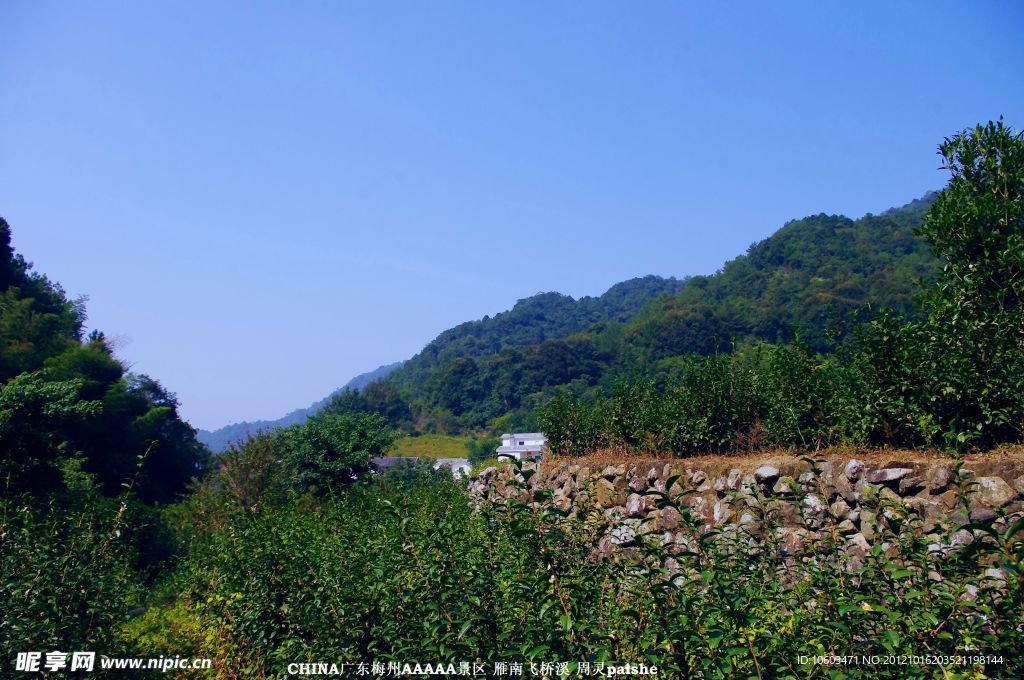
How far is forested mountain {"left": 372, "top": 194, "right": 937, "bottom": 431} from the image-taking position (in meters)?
54.0

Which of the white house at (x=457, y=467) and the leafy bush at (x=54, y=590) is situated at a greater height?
the leafy bush at (x=54, y=590)

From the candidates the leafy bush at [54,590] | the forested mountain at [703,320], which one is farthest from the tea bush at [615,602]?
the forested mountain at [703,320]

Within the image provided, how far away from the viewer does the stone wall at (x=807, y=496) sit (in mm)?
4027

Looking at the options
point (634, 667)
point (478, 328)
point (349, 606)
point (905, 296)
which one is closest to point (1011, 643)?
point (634, 667)

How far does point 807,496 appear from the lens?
284 inches

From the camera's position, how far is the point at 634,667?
3.09 meters

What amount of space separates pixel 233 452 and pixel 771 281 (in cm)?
6050

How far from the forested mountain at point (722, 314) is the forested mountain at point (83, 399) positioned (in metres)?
26.5

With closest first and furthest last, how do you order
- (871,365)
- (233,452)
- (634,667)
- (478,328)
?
(634,667) → (871,365) → (233,452) → (478,328)

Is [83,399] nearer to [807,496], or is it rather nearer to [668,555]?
[807,496]

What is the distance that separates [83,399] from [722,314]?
54863 millimetres

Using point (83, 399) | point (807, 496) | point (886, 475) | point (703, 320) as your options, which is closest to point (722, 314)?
point (703, 320)

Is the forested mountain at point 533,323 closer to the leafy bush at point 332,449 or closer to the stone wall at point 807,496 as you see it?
the leafy bush at point 332,449

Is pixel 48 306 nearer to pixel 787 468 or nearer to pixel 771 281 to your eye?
pixel 787 468
